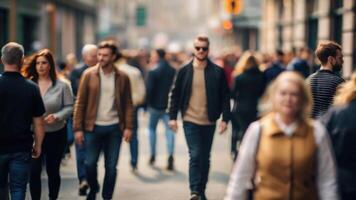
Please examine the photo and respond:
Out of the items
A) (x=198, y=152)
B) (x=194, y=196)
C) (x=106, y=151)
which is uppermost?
→ (x=106, y=151)

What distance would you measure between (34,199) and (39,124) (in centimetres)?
138

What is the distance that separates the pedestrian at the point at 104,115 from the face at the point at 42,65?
420 mm

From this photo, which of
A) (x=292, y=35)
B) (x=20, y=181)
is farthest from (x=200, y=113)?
(x=292, y=35)

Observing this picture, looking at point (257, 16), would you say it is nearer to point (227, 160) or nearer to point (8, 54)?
point (227, 160)

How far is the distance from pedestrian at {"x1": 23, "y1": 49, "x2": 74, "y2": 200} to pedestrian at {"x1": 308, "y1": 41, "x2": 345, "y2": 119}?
106 inches

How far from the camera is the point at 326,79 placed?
7633 millimetres

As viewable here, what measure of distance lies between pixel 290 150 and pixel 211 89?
4.51 meters

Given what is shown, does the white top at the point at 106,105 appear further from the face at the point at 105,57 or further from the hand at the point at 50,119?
the hand at the point at 50,119

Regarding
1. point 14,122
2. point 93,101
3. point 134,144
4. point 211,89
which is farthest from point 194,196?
point 134,144

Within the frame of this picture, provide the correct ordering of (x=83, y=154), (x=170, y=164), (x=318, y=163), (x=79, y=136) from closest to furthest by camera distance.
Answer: (x=318, y=163), (x=79, y=136), (x=83, y=154), (x=170, y=164)

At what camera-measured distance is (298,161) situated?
4438 millimetres

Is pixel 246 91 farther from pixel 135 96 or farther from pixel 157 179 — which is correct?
pixel 157 179

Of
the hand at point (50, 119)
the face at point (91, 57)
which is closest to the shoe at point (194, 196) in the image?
the hand at point (50, 119)

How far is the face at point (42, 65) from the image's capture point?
8.23 m
